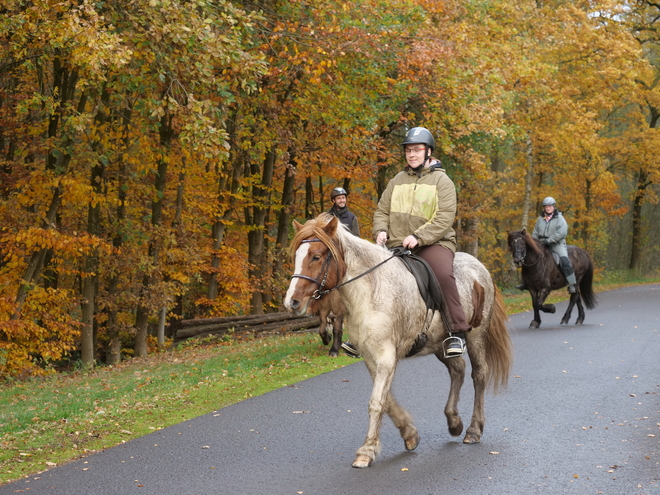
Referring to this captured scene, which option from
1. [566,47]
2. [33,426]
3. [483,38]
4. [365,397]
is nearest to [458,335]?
[365,397]

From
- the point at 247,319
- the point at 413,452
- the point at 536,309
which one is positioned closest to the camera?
the point at 413,452

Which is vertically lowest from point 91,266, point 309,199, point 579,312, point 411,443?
point 579,312

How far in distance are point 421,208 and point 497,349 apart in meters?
1.88

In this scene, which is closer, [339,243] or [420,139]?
[339,243]

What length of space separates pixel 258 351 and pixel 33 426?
6.78 metres

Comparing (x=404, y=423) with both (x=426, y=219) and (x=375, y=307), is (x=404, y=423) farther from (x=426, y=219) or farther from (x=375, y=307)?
(x=426, y=219)

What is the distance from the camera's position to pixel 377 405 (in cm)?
600

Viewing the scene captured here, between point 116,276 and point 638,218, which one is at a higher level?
Result: point 638,218

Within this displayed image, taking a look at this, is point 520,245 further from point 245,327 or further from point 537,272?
point 245,327

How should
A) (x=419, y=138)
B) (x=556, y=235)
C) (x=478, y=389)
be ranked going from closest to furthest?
(x=419, y=138) < (x=478, y=389) < (x=556, y=235)

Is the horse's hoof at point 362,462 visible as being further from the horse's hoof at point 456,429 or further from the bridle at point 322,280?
the bridle at point 322,280

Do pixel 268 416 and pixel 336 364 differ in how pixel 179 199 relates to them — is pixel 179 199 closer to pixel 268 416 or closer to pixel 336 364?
pixel 336 364

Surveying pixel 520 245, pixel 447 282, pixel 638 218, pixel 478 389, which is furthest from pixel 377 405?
pixel 638 218

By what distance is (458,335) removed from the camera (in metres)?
7.09
